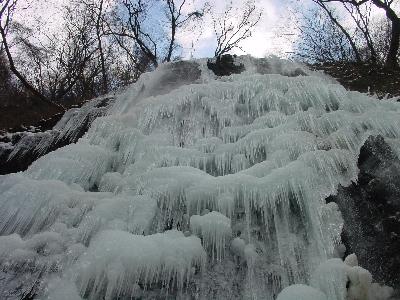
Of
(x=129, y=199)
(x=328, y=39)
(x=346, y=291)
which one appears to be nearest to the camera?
(x=346, y=291)

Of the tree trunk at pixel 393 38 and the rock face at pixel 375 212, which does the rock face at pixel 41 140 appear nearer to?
the rock face at pixel 375 212

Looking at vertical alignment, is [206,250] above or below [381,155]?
below

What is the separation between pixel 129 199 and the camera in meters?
2.82

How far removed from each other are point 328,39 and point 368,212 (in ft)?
52.2

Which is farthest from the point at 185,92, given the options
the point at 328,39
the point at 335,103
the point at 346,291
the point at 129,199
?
the point at 328,39

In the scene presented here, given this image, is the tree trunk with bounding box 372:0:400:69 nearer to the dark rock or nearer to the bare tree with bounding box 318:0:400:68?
the bare tree with bounding box 318:0:400:68

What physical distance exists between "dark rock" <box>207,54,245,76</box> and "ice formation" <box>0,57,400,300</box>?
1.73 meters

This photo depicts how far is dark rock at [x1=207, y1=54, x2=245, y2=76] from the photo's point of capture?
565 cm

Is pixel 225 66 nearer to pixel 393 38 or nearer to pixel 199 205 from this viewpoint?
pixel 199 205

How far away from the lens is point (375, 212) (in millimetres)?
2549

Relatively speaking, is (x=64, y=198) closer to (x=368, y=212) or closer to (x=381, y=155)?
(x=368, y=212)

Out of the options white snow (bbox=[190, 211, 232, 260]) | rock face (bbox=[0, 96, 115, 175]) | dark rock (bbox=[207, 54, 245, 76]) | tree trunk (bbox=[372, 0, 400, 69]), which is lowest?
white snow (bbox=[190, 211, 232, 260])

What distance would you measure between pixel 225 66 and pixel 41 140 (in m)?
2.75

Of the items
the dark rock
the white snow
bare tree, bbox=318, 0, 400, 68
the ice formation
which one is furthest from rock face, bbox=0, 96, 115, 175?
bare tree, bbox=318, 0, 400, 68
